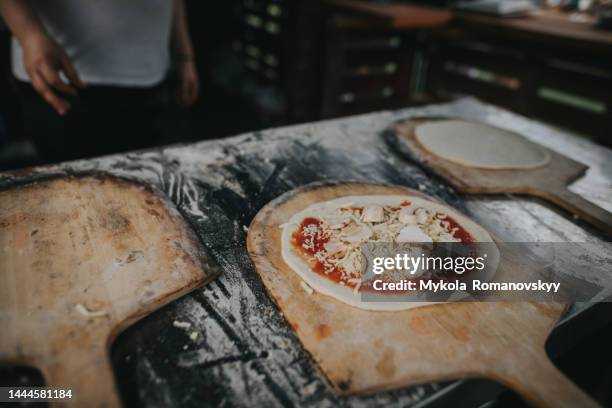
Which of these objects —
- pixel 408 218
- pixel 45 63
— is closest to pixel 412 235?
pixel 408 218

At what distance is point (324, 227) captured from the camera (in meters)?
1.23

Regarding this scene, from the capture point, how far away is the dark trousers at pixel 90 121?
175 centimetres

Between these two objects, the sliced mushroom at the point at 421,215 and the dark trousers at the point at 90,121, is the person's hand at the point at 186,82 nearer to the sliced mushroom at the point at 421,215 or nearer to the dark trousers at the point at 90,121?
the dark trousers at the point at 90,121

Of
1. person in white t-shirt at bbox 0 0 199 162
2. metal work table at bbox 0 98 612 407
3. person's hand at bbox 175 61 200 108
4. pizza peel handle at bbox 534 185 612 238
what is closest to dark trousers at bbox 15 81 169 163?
person in white t-shirt at bbox 0 0 199 162

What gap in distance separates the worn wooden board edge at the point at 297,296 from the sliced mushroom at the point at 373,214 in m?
0.22

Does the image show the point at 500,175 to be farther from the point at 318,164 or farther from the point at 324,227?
the point at 324,227

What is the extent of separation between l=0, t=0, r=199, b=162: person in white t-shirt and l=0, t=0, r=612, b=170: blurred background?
153 centimetres

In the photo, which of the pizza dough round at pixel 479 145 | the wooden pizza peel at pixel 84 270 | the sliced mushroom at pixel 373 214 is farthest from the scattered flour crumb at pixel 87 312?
the pizza dough round at pixel 479 145

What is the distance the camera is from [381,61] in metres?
3.89

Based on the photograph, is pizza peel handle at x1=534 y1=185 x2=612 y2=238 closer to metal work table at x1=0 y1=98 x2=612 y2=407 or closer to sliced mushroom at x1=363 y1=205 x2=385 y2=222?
metal work table at x1=0 y1=98 x2=612 y2=407

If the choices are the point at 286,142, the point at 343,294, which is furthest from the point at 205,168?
the point at 343,294

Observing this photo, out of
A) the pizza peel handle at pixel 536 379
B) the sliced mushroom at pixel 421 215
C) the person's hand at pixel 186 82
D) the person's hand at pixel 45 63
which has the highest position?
the person's hand at pixel 45 63

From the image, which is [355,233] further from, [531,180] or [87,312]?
[531,180]

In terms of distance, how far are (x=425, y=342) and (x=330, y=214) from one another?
519 mm
